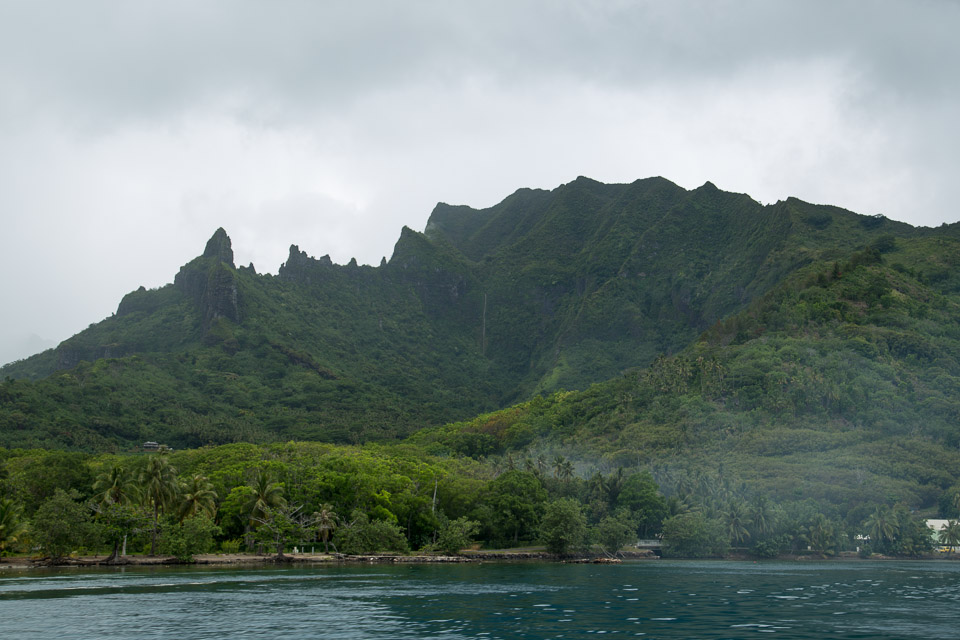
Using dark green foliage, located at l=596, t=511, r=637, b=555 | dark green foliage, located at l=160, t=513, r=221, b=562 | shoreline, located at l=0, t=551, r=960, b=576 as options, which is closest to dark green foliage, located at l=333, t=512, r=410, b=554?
shoreline, located at l=0, t=551, r=960, b=576

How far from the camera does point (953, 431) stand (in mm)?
185750

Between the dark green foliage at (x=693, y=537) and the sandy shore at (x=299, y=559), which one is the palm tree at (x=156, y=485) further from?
the dark green foliage at (x=693, y=537)

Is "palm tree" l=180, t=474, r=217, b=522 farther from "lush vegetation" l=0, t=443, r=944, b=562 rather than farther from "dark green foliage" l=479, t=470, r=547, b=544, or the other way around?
"dark green foliage" l=479, t=470, r=547, b=544

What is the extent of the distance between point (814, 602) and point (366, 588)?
3889 cm

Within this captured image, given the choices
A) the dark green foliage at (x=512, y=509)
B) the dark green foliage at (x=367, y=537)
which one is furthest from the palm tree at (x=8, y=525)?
the dark green foliage at (x=512, y=509)

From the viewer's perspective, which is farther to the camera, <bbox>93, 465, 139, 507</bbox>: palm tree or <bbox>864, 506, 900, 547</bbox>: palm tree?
<bbox>864, 506, 900, 547</bbox>: palm tree

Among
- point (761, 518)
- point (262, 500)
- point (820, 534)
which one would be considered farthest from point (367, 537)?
point (820, 534)

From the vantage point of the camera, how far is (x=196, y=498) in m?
111

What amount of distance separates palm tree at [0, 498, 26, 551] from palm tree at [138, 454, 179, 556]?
14.2m

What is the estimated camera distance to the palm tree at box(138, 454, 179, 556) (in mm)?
101875

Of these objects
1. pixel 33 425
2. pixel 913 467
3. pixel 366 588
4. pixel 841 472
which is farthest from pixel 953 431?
pixel 33 425

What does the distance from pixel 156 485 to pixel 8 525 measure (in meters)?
16.8

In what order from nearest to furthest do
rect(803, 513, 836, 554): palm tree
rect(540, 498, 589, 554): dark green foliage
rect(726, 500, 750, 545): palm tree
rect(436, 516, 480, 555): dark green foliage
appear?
rect(436, 516, 480, 555): dark green foliage < rect(540, 498, 589, 554): dark green foliage < rect(726, 500, 750, 545): palm tree < rect(803, 513, 836, 554): palm tree

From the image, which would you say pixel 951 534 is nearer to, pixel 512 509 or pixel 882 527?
pixel 882 527
